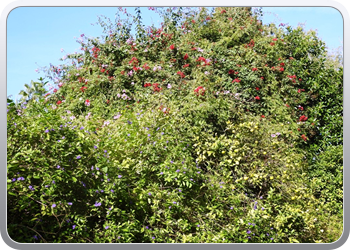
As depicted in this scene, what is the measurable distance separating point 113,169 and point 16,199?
2.99 ft

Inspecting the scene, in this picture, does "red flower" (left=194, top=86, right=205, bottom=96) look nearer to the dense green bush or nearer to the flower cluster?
A: the dense green bush

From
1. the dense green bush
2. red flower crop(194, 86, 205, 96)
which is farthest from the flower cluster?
red flower crop(194, 86, 205, 96)

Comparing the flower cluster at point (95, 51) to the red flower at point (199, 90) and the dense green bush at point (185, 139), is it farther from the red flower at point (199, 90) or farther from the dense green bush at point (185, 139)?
the red flower at point (199, 90)

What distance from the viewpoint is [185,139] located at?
4012 millimetres

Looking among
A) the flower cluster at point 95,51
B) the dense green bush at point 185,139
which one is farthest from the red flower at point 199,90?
the flower cluster at point 95,51

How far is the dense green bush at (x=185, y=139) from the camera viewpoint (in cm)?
298

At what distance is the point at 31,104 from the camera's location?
3.35 m

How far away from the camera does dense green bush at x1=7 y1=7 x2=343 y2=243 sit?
2980mm

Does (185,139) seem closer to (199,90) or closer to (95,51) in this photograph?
(199,90)

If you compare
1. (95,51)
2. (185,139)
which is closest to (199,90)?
(185,139)

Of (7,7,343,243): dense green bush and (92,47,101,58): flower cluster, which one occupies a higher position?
(92,47,101,58): flower cluster

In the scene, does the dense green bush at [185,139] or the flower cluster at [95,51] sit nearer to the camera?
the dense green bush at [185,139]

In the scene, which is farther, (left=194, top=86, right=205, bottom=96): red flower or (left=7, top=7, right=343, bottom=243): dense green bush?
(left=194, top=86, right=205, bottom=96): red flower

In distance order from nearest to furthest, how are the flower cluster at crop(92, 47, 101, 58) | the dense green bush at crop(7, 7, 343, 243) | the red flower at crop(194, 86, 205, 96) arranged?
the dense green bush at crop(7, 7, 343, 243) < the red flower at crop(194, 86, 205, 96) < the flower cluster at crop(92, 47, 101, 58)
